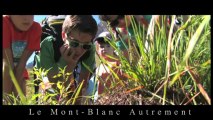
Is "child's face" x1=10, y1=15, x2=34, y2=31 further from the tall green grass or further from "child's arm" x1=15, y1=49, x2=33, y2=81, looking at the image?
the tall green grass

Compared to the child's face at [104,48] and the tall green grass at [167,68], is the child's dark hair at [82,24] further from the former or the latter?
the tall green grass at [167,68]

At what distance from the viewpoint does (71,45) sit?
1.49 meters

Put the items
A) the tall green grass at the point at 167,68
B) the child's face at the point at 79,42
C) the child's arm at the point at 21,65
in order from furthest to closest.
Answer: the child's face at the point at 79,42 → the child's arm at the point at 21,65 → the tall green grass at the point at 167,68

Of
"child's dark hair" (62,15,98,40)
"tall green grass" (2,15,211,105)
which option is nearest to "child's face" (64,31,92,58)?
"child's dark hair" (62,15,98,40)

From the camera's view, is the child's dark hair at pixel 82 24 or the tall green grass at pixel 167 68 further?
the child's dark hair at pixel 82 24

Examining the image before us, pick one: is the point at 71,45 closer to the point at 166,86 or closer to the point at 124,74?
the point at 124,74

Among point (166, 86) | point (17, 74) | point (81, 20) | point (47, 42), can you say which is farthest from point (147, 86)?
point (47, 42)

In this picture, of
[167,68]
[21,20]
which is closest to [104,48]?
[21,20]

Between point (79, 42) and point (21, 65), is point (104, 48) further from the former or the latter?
point (21, 65)

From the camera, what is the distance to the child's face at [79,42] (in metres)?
1.42

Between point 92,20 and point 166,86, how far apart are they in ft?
2.34

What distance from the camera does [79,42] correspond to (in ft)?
4.72

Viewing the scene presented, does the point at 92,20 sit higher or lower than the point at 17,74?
higher

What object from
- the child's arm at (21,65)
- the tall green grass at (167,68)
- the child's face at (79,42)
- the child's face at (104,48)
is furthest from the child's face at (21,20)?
the tall green grass at (167,68)
